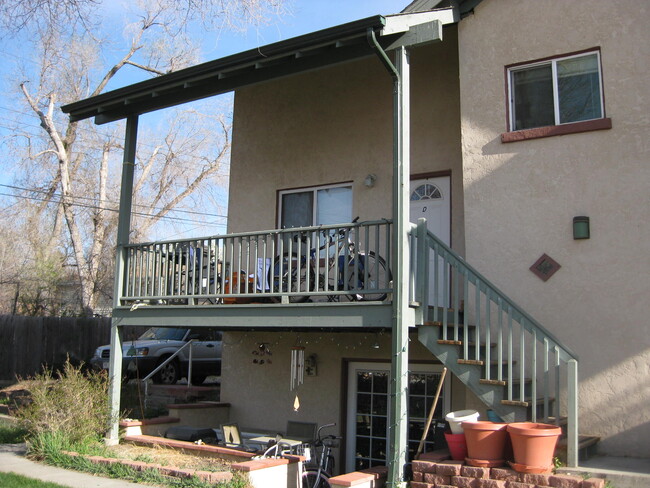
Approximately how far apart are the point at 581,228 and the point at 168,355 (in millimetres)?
10648

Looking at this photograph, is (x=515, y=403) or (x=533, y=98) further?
(x=533, y=98)

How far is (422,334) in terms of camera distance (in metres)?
7.93

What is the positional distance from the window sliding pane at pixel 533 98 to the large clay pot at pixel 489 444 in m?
3.89

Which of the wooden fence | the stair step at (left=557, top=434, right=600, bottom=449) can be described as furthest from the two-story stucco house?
the wooden fence

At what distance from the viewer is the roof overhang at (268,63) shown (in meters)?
7.90

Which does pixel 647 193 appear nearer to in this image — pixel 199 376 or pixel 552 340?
pixel 552 340

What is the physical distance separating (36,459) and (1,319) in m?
10.4

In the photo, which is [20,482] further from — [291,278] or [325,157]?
[325,157]

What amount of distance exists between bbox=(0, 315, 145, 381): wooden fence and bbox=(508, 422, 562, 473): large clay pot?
14527mm

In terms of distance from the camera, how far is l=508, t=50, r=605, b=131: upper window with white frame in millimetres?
8398

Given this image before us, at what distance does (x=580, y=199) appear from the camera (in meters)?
8.15

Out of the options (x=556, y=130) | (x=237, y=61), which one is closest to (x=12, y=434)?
(x=237, y=61)

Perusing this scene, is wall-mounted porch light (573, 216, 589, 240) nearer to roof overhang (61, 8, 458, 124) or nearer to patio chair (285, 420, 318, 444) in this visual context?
roof overhang (61, 8, 458, 124)

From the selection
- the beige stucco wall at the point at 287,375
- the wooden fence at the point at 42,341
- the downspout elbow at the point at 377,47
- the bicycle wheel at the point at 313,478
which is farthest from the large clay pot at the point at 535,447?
the wooden fence at the point at 42,341
